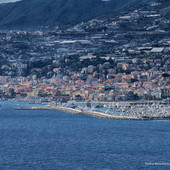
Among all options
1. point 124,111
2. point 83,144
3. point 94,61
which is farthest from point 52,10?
point 83,144

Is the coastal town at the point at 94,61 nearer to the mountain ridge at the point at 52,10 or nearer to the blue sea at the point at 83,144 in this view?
the blue sea at the point at 83,144

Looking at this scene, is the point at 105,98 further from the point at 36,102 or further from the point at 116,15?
the point at 116,15

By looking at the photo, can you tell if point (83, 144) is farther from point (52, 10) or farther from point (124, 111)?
point (52, 10)

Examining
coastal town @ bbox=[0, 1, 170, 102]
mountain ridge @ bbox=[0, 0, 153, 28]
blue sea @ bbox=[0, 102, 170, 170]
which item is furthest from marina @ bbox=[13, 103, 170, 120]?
mountain ridge @ bbox=[0, 0, 153, 28]

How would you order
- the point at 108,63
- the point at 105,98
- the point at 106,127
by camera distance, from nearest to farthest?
the point at 106,127, the point at 105,98, the point at 108,63

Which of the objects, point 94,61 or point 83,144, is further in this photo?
point 94,61

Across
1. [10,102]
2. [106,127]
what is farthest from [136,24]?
[106,127]
